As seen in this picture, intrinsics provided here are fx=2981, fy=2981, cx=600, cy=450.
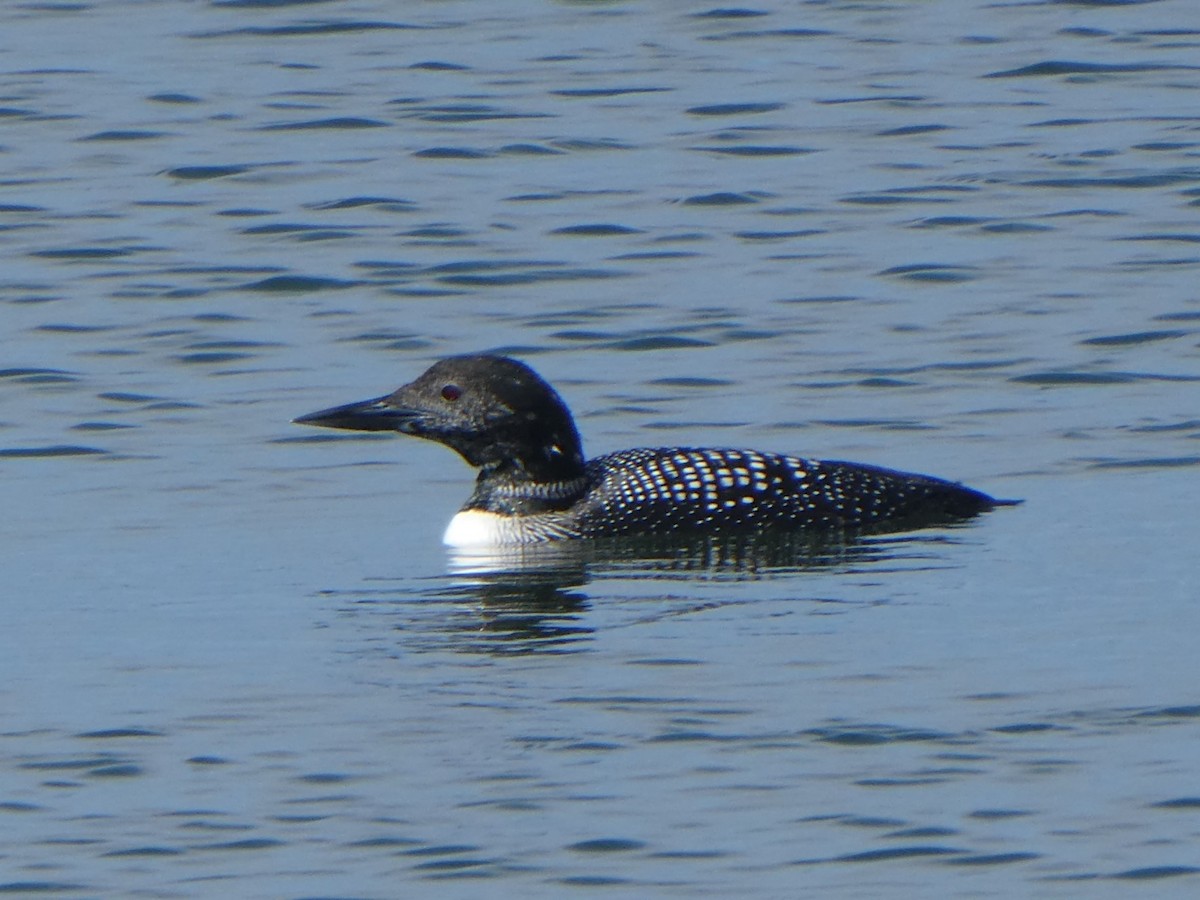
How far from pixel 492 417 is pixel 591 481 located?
1.20ft

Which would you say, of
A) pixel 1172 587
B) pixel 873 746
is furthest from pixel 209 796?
pixel 1172 587

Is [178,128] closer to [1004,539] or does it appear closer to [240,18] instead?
[240,18]

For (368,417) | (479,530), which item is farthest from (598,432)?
(479,530)

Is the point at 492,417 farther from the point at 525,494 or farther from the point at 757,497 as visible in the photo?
the point at 757,497

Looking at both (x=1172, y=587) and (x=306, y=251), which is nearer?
(x=1172, y=587)

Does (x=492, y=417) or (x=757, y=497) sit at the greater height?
(x=492, y=417)

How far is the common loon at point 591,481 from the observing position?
28.8 feet

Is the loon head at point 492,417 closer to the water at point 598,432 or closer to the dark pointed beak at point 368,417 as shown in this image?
the dark pointed beak at point 368,417

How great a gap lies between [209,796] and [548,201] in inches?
312

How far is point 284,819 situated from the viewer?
588cm

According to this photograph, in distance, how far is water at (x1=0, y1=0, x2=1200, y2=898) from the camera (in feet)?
19.3

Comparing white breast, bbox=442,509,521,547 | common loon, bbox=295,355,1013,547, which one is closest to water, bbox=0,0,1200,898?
white breast, bbox=442,509,521,547

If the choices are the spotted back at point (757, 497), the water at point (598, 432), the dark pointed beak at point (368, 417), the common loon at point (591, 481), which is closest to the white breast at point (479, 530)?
the common loon at point (591, 481)

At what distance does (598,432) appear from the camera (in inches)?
404
